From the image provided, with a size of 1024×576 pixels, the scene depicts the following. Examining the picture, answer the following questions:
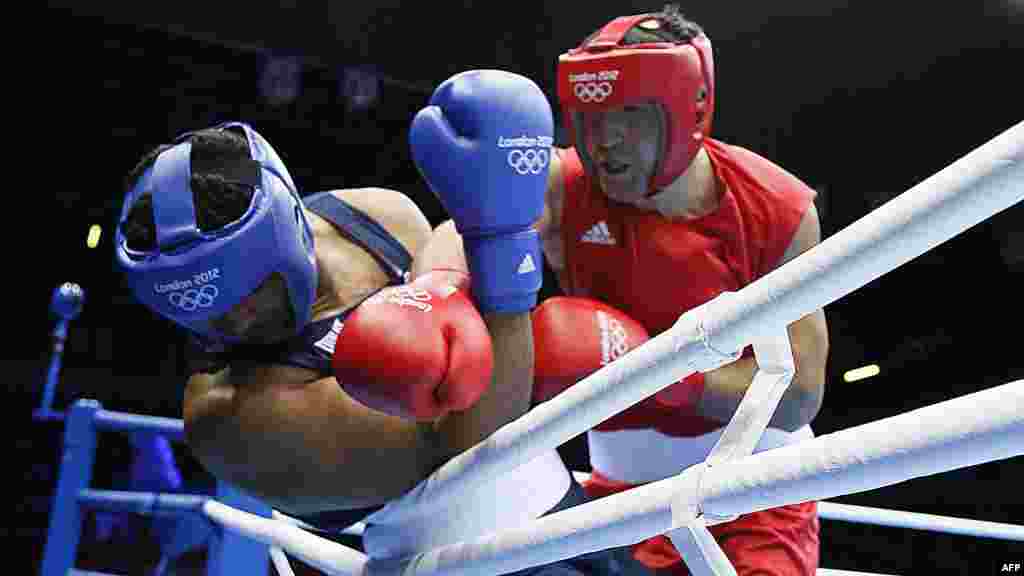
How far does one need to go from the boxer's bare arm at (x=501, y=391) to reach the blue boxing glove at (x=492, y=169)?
2 centimetres

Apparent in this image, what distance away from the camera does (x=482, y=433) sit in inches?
46.3

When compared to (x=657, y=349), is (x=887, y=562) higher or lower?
lower

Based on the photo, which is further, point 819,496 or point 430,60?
point 430,60

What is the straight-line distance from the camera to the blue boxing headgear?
1146mm

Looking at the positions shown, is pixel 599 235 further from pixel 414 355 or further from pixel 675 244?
pixel 414 355

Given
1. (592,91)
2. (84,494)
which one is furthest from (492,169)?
(84,494)

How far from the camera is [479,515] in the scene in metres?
1.22

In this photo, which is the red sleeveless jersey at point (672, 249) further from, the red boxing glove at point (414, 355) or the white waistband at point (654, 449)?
the red boxing glove at point (414, 355)

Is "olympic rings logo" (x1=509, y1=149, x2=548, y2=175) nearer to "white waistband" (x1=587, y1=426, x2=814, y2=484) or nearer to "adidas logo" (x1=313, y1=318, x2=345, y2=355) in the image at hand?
"adidas logo" (x1=313, y1=318, x2=345, y2=355)

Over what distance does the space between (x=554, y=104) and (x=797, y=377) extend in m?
3.46

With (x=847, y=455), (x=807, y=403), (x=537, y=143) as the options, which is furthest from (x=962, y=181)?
(x=807, y=403)

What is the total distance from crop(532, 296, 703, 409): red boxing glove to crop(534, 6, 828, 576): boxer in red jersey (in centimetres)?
19

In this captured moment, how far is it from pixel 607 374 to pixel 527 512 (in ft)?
1.41

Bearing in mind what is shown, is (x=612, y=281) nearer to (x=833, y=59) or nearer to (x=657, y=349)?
(x=657, y=349)
